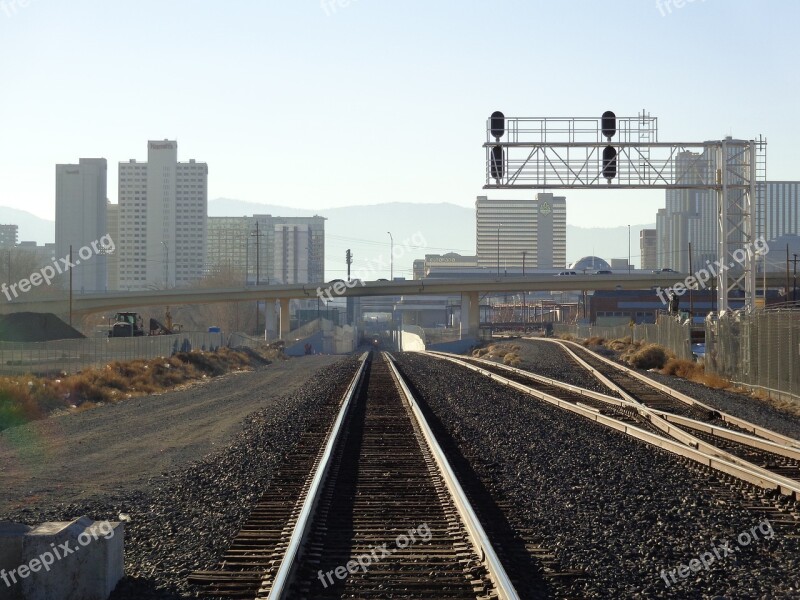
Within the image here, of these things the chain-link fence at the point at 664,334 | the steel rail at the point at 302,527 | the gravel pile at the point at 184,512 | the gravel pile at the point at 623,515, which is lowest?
the gravel pile at the point at 184,512

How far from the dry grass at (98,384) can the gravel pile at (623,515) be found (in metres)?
12.7

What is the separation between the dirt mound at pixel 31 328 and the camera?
62.8m

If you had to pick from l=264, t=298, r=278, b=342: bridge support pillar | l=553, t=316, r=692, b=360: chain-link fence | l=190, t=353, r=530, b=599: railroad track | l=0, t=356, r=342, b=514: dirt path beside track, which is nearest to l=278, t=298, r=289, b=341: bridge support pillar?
l=264, t=298, r=278, b=342: bridge support pillar

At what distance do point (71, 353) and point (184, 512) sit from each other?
30.6 m

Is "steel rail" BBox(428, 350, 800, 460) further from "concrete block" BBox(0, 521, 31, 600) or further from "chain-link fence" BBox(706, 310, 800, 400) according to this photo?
"concrete block" BBox(0, 521, 31, 600)

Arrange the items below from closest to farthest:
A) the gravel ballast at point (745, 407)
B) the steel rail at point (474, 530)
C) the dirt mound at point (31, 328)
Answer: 1. the steel rail at point (474, 530)
2. the gravel ballast at point (745, 407)
3. the dirt mound at point (31, 328)

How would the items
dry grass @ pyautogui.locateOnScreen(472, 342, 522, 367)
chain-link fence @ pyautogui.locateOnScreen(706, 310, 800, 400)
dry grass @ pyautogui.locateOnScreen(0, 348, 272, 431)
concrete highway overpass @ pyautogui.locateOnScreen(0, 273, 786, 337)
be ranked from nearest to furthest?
dry grass @ pyautogui.locateOnScreen(0, 348, 272, 431)
chain-link fence @ pyautogui.locateOnScreen(706, 310, 800, 400)
dry grass @ pyautogui.locateOnScreen(472, 342, 522, 367)
concrete highway overpass @ pyautogui.locateOnScreen(0, 273, 786, 337)

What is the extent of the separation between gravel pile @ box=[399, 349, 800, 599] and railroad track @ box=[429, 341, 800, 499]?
44cm

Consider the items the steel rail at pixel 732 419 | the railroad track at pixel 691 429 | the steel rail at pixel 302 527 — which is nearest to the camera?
the steel rail at pixel 302 527

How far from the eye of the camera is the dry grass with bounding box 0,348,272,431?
26281mm

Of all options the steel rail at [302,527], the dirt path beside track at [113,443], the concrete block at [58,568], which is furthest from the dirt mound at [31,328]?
the concrete block at [58,568]

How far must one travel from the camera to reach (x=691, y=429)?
19344 millimetres

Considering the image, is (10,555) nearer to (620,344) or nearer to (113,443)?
(113,443)

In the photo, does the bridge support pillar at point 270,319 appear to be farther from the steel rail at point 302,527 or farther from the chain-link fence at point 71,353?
the steel rail at point 302,527
